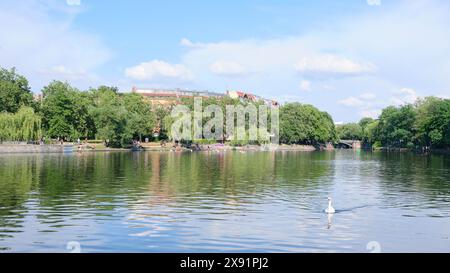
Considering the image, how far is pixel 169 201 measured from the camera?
29344 mm

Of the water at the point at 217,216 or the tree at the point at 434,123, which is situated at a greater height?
the tree at the point at 434,123

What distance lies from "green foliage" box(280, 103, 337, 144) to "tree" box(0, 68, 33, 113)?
3154 inches

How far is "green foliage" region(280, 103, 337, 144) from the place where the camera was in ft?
552

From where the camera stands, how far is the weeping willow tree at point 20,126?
298 feet

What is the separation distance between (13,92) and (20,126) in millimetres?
13304

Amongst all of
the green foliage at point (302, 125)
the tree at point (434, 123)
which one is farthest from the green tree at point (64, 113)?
the tree at point (434, 123)

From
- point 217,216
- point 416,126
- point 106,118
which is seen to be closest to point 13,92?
point 106,118

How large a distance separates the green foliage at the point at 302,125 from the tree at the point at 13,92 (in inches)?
3154

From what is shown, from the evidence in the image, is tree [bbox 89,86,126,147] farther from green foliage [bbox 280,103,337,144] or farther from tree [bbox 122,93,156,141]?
green foliage [bbox 280,103,337,144]

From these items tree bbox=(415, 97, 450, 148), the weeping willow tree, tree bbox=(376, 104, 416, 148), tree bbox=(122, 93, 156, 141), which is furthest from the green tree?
tree bbox=(376, 104, 416, 148)

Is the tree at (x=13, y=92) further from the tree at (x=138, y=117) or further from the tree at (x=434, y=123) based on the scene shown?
the tree at (x=434, y=123)

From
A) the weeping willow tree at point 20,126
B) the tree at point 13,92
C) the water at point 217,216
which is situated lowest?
the water at point 217,216

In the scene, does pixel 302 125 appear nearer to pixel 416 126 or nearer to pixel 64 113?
pixel 416 126
